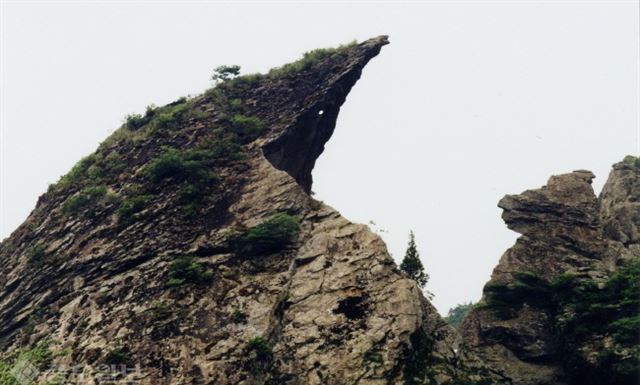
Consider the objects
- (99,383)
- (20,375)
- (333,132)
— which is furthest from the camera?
(333,132)

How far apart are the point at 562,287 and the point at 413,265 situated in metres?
12.6

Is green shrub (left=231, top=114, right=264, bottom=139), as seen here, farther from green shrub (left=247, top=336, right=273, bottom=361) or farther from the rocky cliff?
green shrub (left=247, top=336, right=273, bottom=361)

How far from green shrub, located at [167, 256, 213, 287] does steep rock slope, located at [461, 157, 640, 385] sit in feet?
67.1

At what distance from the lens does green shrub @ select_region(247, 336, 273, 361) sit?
37250mm

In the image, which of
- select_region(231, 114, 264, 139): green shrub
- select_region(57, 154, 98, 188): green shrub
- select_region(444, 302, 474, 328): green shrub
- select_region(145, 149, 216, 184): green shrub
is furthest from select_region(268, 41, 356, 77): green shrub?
select_region(444, 302, 474, 328): green shrub

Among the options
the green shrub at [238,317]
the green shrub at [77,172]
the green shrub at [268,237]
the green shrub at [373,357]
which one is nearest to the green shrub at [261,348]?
the green shrub at [238,317]

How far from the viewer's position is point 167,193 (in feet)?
159

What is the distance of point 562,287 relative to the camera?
148 ft

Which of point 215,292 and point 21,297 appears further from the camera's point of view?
point 21,297

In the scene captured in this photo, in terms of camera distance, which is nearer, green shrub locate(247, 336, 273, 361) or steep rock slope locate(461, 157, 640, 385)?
green shrub locate(247, 336, 273, 361)

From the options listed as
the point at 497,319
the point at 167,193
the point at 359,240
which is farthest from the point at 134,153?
the point at 497,319

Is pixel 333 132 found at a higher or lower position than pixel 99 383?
higher

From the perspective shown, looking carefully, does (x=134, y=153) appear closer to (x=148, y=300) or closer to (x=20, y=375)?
(x=148, y=300)

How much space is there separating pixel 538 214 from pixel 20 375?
39.0m
